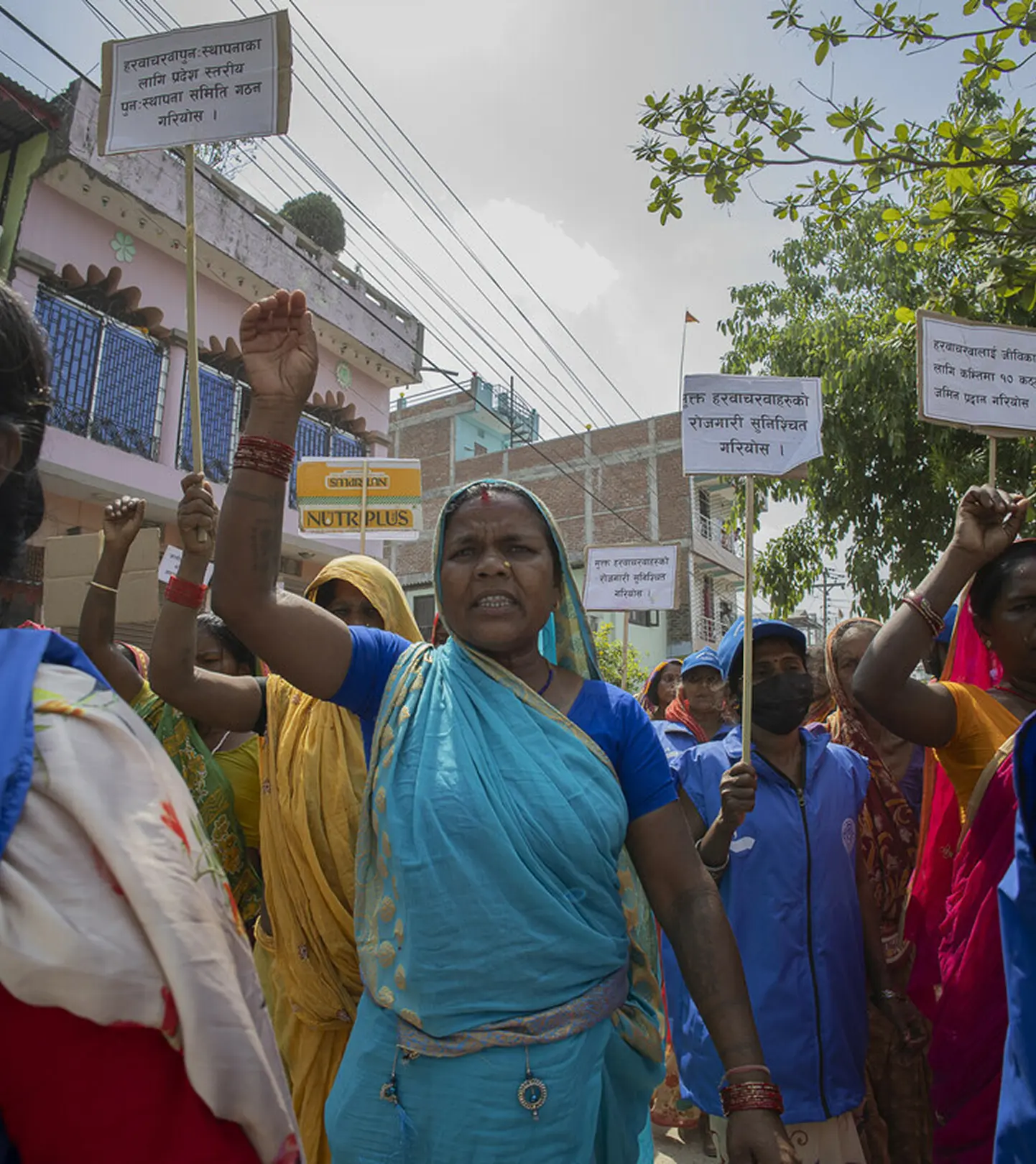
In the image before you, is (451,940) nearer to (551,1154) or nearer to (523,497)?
(551,1154)

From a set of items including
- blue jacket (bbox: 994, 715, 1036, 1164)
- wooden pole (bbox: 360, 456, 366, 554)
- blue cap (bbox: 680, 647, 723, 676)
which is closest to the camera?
blue jacket (bbox: 994, 715, 1036, 1164)

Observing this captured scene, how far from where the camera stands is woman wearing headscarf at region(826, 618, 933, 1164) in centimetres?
260

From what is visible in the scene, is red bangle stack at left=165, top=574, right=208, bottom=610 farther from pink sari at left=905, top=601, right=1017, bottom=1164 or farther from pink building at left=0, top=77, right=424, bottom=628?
pink building at left=0, top=77, right=424, bottom=628

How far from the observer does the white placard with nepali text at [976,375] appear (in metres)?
3.10

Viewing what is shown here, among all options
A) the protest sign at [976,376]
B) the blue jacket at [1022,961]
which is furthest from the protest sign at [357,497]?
the blue jacket at [1022,961]

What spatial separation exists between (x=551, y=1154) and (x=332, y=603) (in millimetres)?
1727

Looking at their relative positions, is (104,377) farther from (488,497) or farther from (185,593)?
(488,497)

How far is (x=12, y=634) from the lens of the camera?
825mm

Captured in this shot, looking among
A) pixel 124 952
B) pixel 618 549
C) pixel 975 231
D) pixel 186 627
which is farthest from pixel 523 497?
pixel 618 549

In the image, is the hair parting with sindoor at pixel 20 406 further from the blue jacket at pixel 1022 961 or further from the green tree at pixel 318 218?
the green tree at pixel 318 218

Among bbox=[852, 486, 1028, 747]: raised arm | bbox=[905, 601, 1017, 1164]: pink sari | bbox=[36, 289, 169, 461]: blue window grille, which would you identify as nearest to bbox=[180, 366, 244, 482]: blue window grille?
bbox=[36, 289, 169, 461]: blue window grille

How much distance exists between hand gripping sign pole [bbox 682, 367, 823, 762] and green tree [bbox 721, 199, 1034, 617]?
341cm

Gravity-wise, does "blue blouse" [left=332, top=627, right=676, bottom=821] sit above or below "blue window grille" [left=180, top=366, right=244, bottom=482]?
below

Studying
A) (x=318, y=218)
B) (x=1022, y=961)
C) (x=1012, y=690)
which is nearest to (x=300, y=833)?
(x=1022, y=961)
